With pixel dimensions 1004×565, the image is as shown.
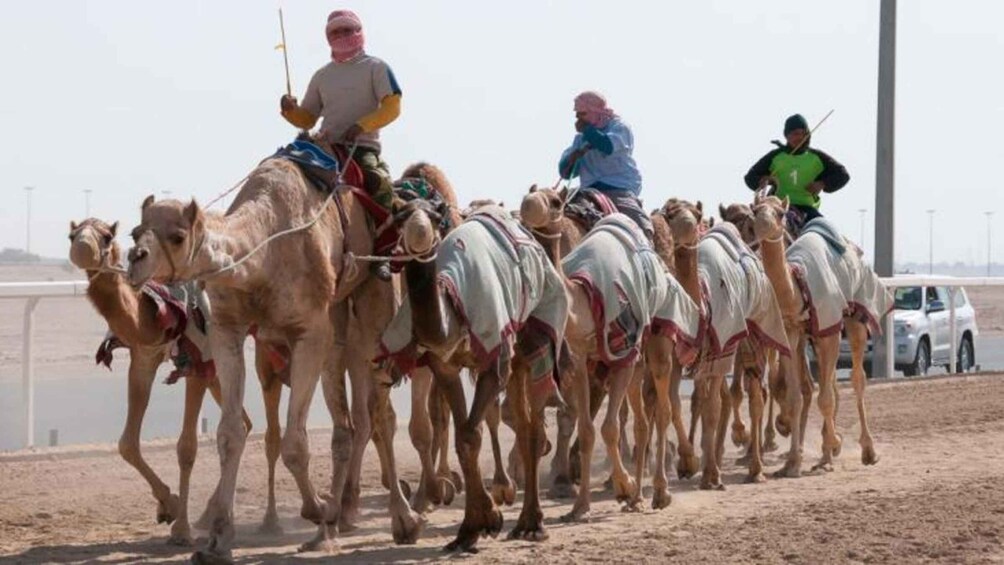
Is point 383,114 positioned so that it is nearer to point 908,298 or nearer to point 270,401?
point 270,401

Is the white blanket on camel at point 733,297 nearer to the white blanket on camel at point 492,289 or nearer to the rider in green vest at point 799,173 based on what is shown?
the rider in green vest at point 799,173

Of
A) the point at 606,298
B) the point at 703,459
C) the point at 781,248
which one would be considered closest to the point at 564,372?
the point at 606,298

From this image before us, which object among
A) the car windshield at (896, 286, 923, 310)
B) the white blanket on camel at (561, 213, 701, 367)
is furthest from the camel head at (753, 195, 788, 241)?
the car windshield at (896, 286, 923, 310)

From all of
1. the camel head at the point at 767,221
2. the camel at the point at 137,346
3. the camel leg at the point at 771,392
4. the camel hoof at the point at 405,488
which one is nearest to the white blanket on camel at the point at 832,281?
the camel head at the point at 767,221

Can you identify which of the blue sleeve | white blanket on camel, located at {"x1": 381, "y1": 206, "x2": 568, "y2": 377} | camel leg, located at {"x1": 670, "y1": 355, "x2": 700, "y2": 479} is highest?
the blue sleeve

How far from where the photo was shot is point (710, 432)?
52.4ft

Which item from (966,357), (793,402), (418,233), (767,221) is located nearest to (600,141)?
(767,221)

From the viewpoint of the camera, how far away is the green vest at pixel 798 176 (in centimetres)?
1933

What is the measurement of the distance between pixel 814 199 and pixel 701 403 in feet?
11.9

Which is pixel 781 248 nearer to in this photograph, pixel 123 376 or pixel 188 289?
pixel 188 289

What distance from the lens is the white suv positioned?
28.7m

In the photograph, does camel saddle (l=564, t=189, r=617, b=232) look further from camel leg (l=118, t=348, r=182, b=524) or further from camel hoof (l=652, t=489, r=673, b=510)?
camel leg (l=118, t=348, r=182, b=524)

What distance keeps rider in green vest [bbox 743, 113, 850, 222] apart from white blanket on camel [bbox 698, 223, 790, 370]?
7.82ft

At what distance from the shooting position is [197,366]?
44.0ft
